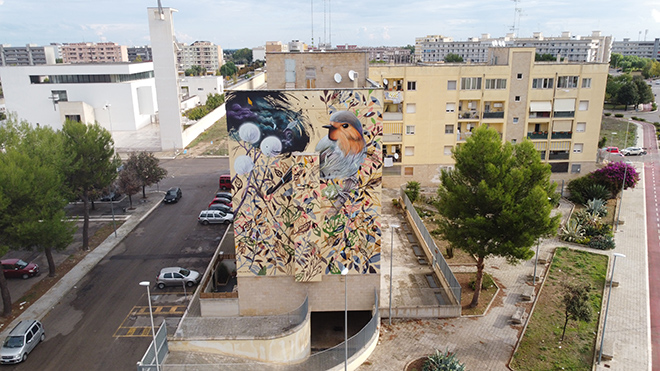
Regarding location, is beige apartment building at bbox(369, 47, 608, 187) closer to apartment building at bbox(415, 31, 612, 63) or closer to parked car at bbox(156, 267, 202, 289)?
parked car at bbox(156, 267, 202, 289)

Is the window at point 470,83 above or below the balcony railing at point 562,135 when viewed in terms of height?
above

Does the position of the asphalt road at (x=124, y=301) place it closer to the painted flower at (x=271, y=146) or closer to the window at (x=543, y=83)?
the painted flower at (x=271, y=146)

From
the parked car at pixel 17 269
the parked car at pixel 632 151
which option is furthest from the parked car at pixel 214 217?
the parked car at pixel 632 151

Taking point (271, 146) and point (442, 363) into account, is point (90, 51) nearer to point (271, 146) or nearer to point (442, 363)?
point (271, 146)

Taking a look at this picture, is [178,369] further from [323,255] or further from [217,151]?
[217,151]

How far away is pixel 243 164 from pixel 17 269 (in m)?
18.6

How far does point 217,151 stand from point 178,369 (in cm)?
4619

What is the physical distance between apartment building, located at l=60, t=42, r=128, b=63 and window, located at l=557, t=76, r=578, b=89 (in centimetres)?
17358

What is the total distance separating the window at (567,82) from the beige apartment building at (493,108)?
8 centimetres

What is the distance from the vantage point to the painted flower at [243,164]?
20359 mm

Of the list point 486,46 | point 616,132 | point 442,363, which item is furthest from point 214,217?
point 486,46

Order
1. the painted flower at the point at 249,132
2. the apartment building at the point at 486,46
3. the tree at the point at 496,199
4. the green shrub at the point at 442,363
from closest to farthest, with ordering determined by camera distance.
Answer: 1. the green shrub at the point at 442,363
2. the painted flower at the point at 249,132
3. the tree at the point at 496,199
4. the apartment building at the point at 486,46

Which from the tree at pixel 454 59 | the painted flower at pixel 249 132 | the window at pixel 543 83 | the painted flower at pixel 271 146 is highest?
the tree at pixel 454 59

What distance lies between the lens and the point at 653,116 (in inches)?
3219
